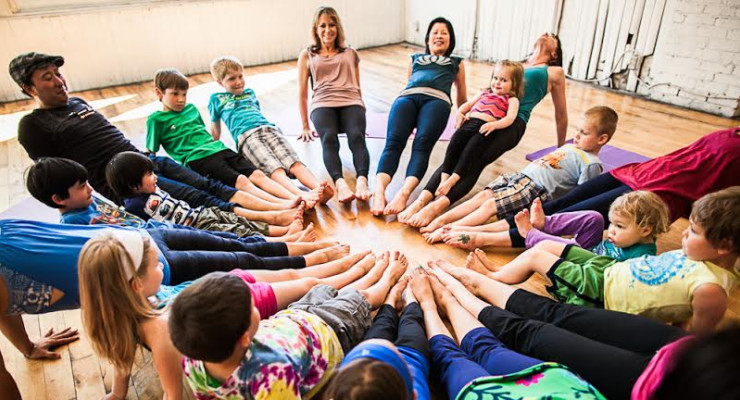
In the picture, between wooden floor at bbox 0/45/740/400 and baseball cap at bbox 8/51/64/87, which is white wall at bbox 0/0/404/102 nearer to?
wooden floor at bbox 0/45/740/400

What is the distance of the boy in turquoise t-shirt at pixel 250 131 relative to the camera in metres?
2.83

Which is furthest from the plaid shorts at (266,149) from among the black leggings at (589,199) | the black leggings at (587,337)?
the black leggings at (587,337)

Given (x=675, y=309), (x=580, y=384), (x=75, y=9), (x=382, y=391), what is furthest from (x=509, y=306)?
(x=75, y=9)

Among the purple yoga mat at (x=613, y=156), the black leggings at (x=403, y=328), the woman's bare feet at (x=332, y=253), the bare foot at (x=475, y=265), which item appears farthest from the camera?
the purple yoga mat at (x=613, y=156)

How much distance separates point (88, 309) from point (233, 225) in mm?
1144

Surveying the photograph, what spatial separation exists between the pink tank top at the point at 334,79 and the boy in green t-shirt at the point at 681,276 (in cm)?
199

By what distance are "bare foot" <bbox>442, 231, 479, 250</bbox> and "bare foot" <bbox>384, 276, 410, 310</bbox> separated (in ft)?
1.36

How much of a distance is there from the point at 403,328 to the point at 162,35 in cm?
541

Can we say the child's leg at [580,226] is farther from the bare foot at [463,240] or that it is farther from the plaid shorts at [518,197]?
the bare foot at [463,240]

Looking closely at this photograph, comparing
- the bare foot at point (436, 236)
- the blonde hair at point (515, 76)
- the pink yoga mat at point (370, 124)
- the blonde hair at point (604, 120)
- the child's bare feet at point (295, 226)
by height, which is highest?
the blonde hair at point (515, 76)

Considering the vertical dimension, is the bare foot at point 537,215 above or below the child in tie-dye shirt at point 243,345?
below

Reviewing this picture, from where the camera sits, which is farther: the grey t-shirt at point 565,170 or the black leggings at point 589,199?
the grey t-shirt at point 565,170

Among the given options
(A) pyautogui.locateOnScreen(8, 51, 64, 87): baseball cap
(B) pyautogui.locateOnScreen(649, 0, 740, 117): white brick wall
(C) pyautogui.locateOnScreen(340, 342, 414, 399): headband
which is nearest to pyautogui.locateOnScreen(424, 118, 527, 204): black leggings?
(C) pyautogui.locateOnScreen(340, 342, 414, 399): headband

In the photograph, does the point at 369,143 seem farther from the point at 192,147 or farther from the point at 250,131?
the point at 192,147
